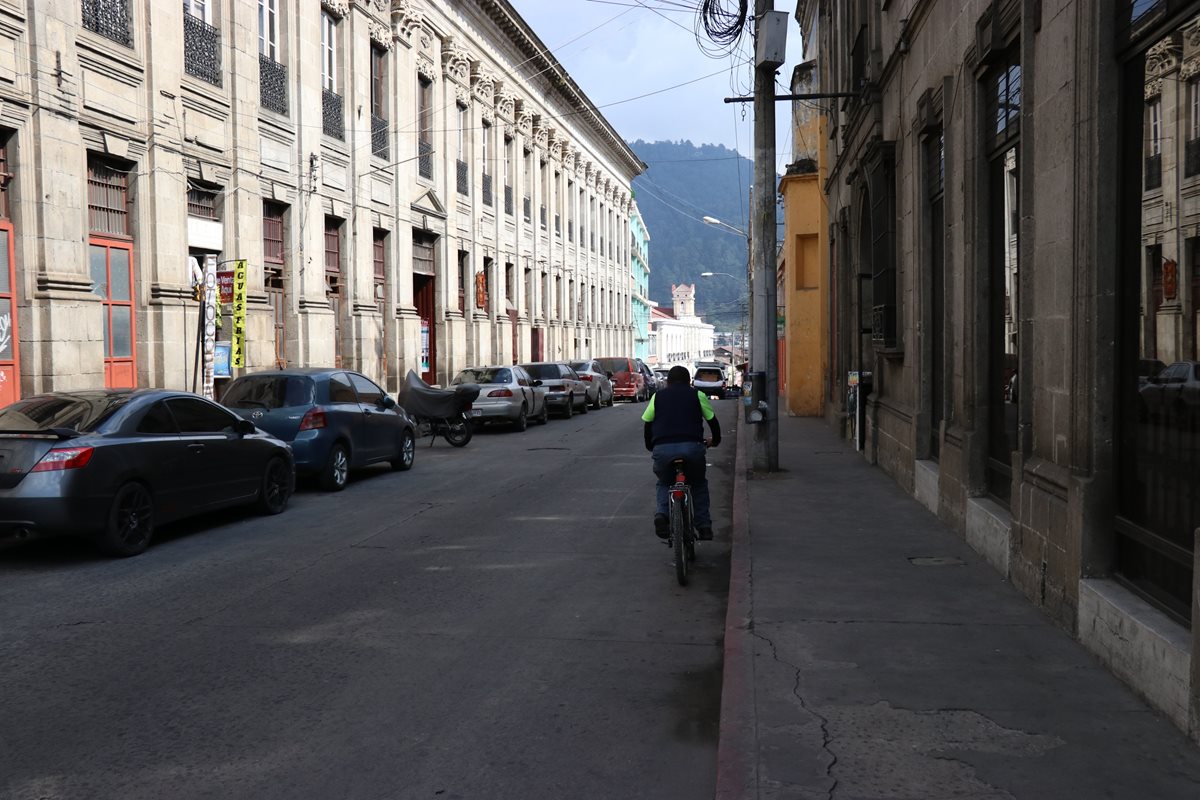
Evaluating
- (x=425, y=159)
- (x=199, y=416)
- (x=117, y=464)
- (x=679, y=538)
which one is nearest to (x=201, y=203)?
(x=199, y=416)

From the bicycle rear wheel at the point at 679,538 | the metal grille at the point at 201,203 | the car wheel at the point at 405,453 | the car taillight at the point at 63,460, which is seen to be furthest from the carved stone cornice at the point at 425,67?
the bicycle rear wheel at the point at 679,538

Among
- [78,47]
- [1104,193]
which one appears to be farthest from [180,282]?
[1104,193]

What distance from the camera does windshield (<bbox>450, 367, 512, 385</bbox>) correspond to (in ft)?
82.2

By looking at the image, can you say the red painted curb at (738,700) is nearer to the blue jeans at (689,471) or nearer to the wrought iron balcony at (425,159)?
the blue jeans at (689,471)

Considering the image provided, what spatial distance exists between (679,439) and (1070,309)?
345cm

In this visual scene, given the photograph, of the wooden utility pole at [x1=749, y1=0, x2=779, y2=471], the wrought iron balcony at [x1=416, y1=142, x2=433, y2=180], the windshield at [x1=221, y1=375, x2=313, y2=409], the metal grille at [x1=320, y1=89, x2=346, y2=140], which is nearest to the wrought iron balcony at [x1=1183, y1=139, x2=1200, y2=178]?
the wooden utility pole at [x1=749, y1=0, x2=779, y2=471]

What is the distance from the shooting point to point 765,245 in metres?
15.1

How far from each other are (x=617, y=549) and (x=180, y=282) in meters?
12.8

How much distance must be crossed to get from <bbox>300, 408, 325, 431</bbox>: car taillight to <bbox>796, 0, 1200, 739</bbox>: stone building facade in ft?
25.0

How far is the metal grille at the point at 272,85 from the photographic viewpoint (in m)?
22.5

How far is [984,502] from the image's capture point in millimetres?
8875

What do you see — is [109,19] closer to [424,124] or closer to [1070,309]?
[424,124]

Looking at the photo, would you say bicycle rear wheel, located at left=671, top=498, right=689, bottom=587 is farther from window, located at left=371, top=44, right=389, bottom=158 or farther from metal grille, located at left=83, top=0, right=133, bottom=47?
window, located at left=371, top=44, right=389, bottom=158

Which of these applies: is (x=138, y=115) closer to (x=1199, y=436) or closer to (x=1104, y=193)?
(x=1104, y=193)
